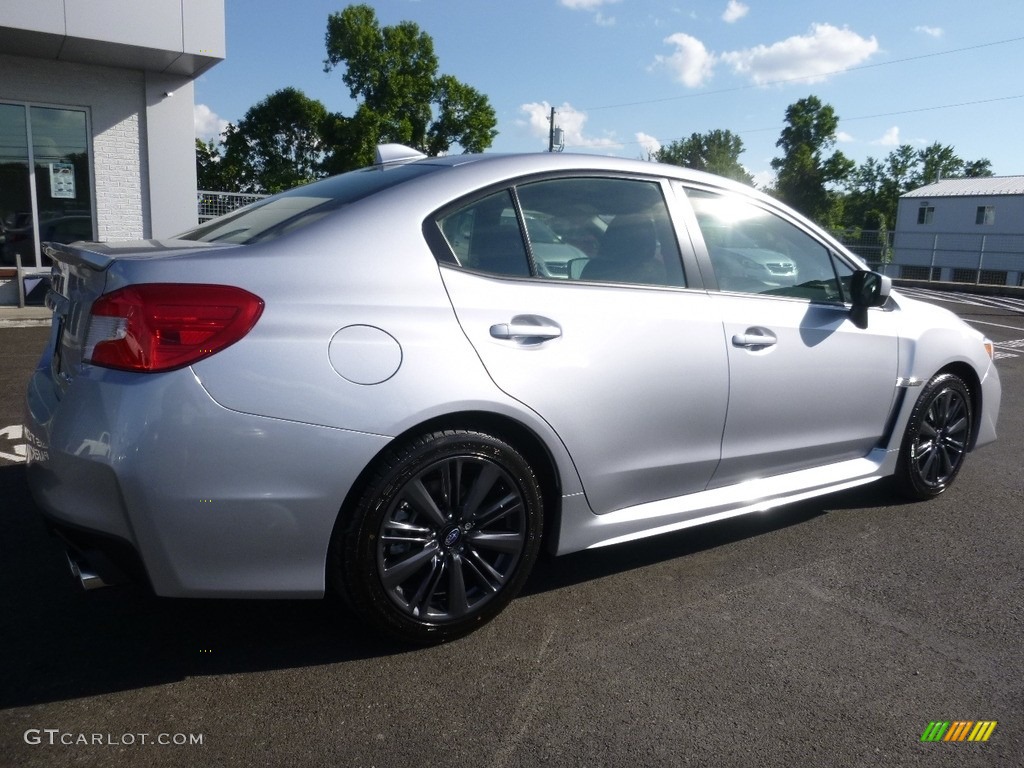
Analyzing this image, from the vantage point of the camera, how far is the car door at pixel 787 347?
11.6 feet

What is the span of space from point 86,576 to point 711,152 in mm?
87464

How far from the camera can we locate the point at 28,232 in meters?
12.9

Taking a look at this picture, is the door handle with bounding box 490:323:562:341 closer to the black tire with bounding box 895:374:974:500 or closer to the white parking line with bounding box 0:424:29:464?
the black tire with bounding box 895:374:974:500

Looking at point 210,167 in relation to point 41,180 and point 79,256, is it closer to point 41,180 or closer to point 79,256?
point 41,180

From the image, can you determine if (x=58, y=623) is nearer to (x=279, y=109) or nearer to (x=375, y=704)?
(x=375, y=704)

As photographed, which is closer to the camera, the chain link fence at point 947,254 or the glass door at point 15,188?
the glass door at point 15,188

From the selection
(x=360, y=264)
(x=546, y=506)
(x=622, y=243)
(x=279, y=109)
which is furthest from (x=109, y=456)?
(x=279, y=109)

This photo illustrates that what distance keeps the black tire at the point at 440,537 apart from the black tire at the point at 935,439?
→ 7.58 ft

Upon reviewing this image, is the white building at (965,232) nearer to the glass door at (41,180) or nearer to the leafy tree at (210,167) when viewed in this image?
the glass door at (41,180)

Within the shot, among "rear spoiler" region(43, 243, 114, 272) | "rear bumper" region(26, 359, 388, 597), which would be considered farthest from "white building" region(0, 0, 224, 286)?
"rear bumper" region(26, 359, 388, 597)

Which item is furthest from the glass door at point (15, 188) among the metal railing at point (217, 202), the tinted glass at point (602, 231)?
the tinted glass at point (602, 231)

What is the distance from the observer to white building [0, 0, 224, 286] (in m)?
11.8
